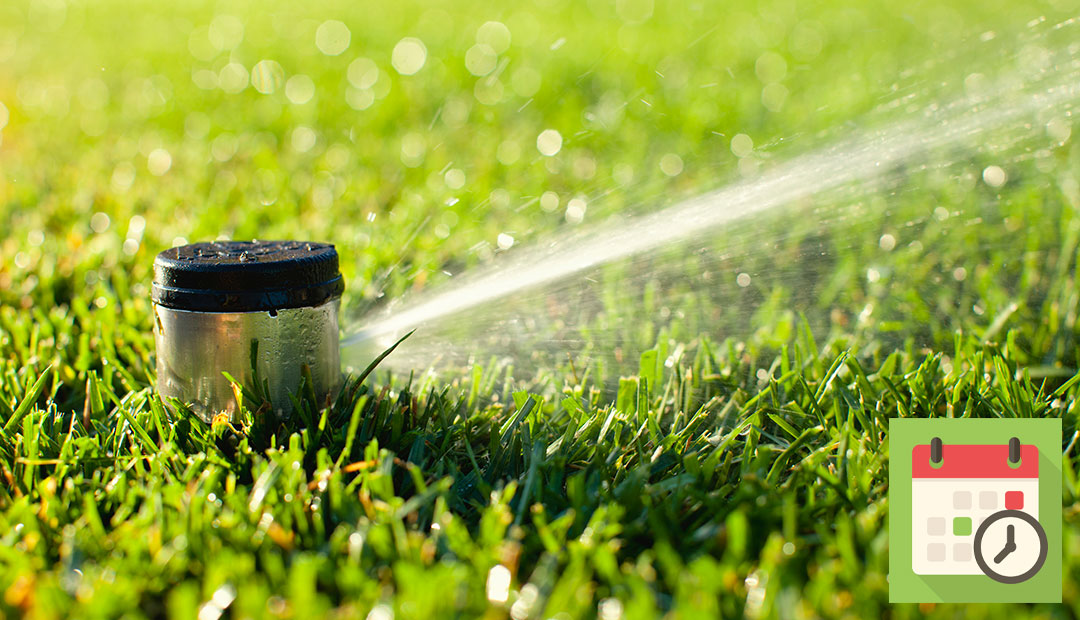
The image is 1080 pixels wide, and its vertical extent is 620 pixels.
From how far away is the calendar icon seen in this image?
4.10 feet

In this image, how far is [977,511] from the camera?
131cm

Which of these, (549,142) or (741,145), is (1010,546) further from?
(549,142)

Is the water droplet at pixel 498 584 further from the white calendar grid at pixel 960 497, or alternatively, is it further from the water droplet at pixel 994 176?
the water droplet at pixel 994 176

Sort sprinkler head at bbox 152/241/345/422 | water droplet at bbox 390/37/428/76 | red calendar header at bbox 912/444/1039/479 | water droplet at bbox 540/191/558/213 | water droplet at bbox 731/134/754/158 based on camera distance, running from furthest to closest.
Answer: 1. water droplet at bbox 390/37/428/76
2. water droplet at bbox 731/134/754/158
3. water droplet at bbox 540/191/558/213
4. sprinkler head at bbox 152/241/345/422
5. red calendar header at bbox 912/444/1039/479

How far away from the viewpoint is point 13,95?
210 inches

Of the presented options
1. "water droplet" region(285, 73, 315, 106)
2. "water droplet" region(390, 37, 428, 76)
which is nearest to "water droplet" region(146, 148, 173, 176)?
"water droplet" region(285, 73, 315, 106)

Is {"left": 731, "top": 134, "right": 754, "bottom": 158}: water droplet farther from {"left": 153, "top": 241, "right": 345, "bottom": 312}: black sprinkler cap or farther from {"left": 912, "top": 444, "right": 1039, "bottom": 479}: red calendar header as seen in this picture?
{"left": 153, "top": 241, "right": 345, "bottom": 312}: black sprinkler cap

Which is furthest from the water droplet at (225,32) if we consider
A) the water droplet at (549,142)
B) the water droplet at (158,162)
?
the water droplet at (549,142)

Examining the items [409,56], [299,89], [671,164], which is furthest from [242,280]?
[409,56]

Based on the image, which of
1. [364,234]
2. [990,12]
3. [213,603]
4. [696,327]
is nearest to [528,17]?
[990,12]

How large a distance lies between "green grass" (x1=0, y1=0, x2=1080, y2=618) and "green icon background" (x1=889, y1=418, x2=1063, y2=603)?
3 cm

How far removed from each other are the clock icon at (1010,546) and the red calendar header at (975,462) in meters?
0.09

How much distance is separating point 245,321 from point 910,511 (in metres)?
→ 1.08

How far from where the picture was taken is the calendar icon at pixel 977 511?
1251 millimetres
